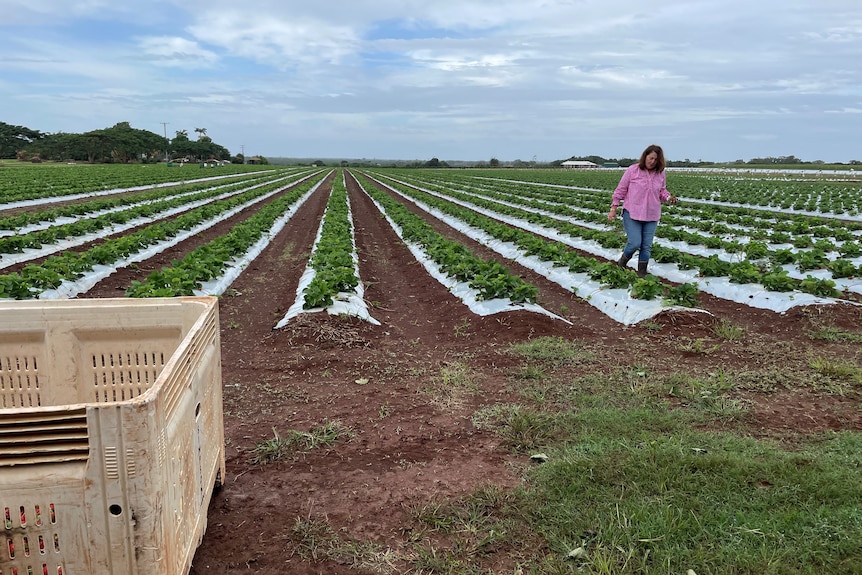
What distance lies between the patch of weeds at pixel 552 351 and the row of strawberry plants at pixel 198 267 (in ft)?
14.4

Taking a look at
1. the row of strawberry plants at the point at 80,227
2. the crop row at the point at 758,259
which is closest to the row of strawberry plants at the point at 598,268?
the crop row at the point at 758,259

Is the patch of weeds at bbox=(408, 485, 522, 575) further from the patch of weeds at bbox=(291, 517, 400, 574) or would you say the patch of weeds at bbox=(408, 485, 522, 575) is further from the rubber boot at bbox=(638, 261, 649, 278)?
the rubber boot at bbox=(638, 261, 649, 278)

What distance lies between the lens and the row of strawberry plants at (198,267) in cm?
746

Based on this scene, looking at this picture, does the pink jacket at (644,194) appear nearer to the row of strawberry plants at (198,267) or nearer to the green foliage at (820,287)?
the green foliage at (820,287)

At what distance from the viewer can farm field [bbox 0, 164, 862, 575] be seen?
2840 mm

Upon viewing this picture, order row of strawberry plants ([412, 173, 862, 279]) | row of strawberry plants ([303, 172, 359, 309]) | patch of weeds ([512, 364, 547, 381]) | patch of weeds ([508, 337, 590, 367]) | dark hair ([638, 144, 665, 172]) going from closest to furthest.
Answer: patch of weeds ([512, 364, 547, 381]) < patch of weeds ([508, 337, 590, 367]) < row of strawberry plants ([303, 172, 359, 309]) < dark hair ([638, 144, 665, 172]) < row of strawberry plants ([412, 173, 862, 279])

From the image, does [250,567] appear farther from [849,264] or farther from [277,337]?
[849,264]

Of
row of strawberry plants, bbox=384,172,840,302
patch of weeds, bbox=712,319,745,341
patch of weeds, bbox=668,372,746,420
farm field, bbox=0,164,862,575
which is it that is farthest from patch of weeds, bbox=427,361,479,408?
row of strawberry plants, bbox=384,172,840,302

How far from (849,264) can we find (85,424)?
10950mm

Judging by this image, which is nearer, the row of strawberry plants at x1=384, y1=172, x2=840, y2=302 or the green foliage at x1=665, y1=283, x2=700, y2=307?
the green foliage at x1=665, y1=283, x2=700, y2=307

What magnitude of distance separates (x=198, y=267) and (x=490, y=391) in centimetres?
606

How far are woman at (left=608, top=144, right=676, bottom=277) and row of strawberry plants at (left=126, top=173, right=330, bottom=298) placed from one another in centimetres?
622

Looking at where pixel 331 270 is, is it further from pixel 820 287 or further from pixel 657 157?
pixel 820 287

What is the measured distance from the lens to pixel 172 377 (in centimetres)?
199
